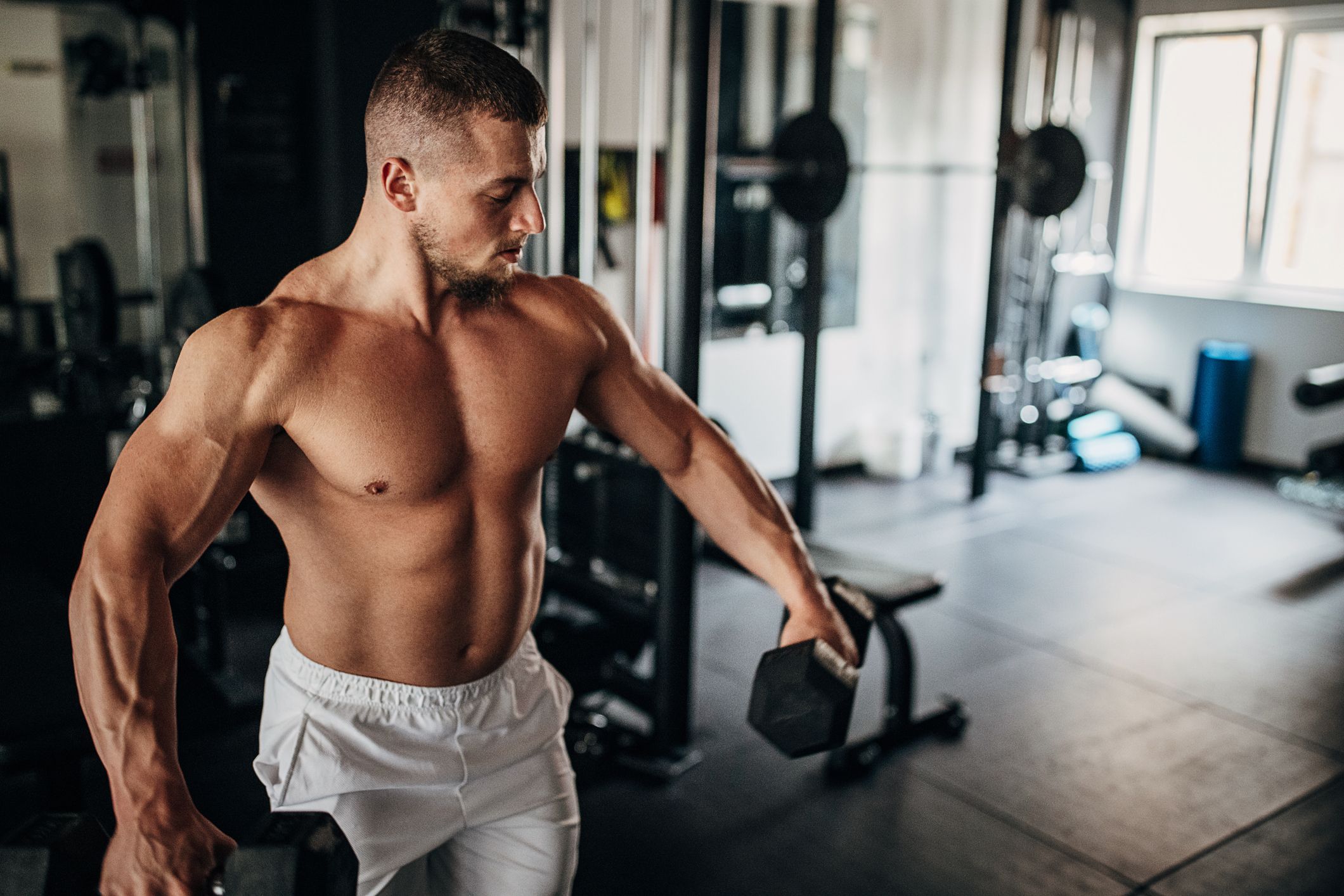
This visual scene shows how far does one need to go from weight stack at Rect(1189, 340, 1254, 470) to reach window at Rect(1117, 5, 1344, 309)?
1.19ft

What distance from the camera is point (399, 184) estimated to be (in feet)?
4.40

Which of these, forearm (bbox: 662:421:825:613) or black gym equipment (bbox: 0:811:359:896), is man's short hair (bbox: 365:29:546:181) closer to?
forearm (bbox: 662:421:825:613)

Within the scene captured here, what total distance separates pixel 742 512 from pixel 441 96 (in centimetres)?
68

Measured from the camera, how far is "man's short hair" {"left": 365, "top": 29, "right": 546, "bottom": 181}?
1.30 metres

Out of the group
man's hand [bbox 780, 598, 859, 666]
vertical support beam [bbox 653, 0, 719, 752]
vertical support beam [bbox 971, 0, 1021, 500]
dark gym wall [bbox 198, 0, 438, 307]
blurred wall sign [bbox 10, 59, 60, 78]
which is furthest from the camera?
vertical support beam [bbox 971, 0, 1021, 500]

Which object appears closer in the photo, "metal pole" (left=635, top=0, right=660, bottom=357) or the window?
"metal pole" (left=635, top=0, right=660, bottom=357)

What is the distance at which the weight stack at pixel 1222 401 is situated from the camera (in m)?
6.34

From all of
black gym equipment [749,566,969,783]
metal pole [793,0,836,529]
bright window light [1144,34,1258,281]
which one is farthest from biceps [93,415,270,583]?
bright window light [1144,34,1258,281]

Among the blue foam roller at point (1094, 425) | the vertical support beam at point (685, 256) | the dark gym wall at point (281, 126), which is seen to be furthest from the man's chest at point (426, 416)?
the blue foam roller at point (1094, 425)

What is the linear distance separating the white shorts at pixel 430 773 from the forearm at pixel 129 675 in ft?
0.85

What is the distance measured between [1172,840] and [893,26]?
414cm

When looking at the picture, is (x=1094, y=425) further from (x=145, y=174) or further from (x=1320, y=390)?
(x=145, y=174)

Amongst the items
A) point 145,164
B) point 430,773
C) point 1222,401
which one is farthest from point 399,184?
point 1222,401

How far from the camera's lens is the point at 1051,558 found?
488 centimetres
